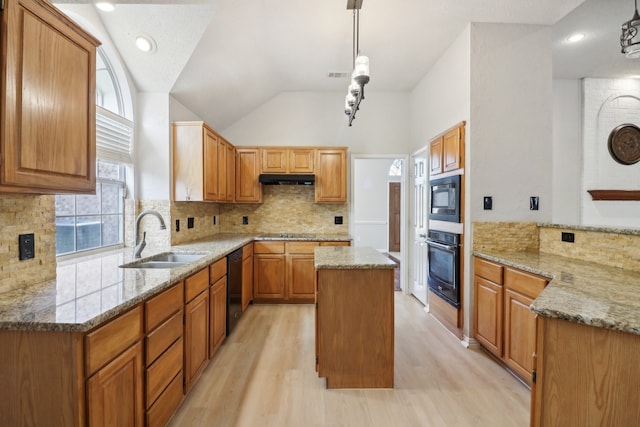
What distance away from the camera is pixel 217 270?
2432 millimetres

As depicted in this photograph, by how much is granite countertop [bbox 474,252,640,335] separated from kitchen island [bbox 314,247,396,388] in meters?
0.94

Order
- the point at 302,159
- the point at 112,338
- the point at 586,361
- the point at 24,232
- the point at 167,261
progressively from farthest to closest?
the point at 302,159, the point at 167,261, the point at 24,232, the point at 112,338, the point at 586,361

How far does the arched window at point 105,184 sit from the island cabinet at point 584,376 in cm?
305

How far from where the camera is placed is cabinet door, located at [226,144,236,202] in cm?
373

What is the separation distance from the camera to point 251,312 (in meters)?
3.44

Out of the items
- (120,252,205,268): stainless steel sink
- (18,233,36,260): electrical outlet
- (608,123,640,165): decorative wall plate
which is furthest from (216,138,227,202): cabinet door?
(608,123,640,165): decorative wall plate

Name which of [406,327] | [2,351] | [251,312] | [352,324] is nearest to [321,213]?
[251,312]

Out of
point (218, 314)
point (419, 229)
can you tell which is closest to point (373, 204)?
point (419, 229)

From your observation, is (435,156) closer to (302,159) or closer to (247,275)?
(302,159)

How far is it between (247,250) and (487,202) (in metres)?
2.72

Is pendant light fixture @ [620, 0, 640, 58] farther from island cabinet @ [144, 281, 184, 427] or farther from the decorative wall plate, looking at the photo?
island cabinet @ [144, 281, 184, 427]

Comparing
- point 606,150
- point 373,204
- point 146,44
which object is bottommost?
point 373,204

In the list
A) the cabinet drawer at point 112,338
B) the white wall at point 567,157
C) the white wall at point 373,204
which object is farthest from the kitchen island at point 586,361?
the white wall at point 373,204

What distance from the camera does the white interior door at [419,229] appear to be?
146 inches
